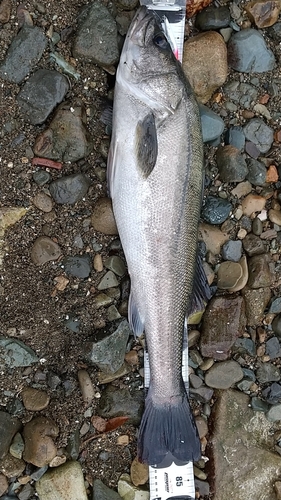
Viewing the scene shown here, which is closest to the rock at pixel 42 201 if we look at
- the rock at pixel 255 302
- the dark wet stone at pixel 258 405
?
the rock at pixel 255 302

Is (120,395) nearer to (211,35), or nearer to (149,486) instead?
(149,486)

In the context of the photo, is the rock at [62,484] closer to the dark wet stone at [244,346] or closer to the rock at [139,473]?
the rock at [139,473]

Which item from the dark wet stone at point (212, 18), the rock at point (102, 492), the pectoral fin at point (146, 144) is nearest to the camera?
the pectoral fin at point (146, 144)

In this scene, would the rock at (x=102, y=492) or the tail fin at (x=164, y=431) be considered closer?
the tail fin at (x=164, y=431)

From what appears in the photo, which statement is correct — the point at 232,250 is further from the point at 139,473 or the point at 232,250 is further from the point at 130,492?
the point at 130,492

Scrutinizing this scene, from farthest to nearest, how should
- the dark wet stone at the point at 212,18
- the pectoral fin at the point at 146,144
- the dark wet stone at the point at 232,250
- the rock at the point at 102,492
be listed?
the dark wet stone at the point at 232,250
the dark wet stone at the point at 212,18
the rock at the point at 102,492
the pectoral fin at the point at 146,144

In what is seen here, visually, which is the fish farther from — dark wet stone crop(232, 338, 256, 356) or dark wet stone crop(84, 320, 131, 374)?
dark wet stone crop(232, 338, 256, 356)

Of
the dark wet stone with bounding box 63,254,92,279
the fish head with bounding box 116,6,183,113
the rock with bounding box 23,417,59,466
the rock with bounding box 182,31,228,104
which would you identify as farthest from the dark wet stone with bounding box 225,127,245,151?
the rock with bounding box 23,417,59,466
